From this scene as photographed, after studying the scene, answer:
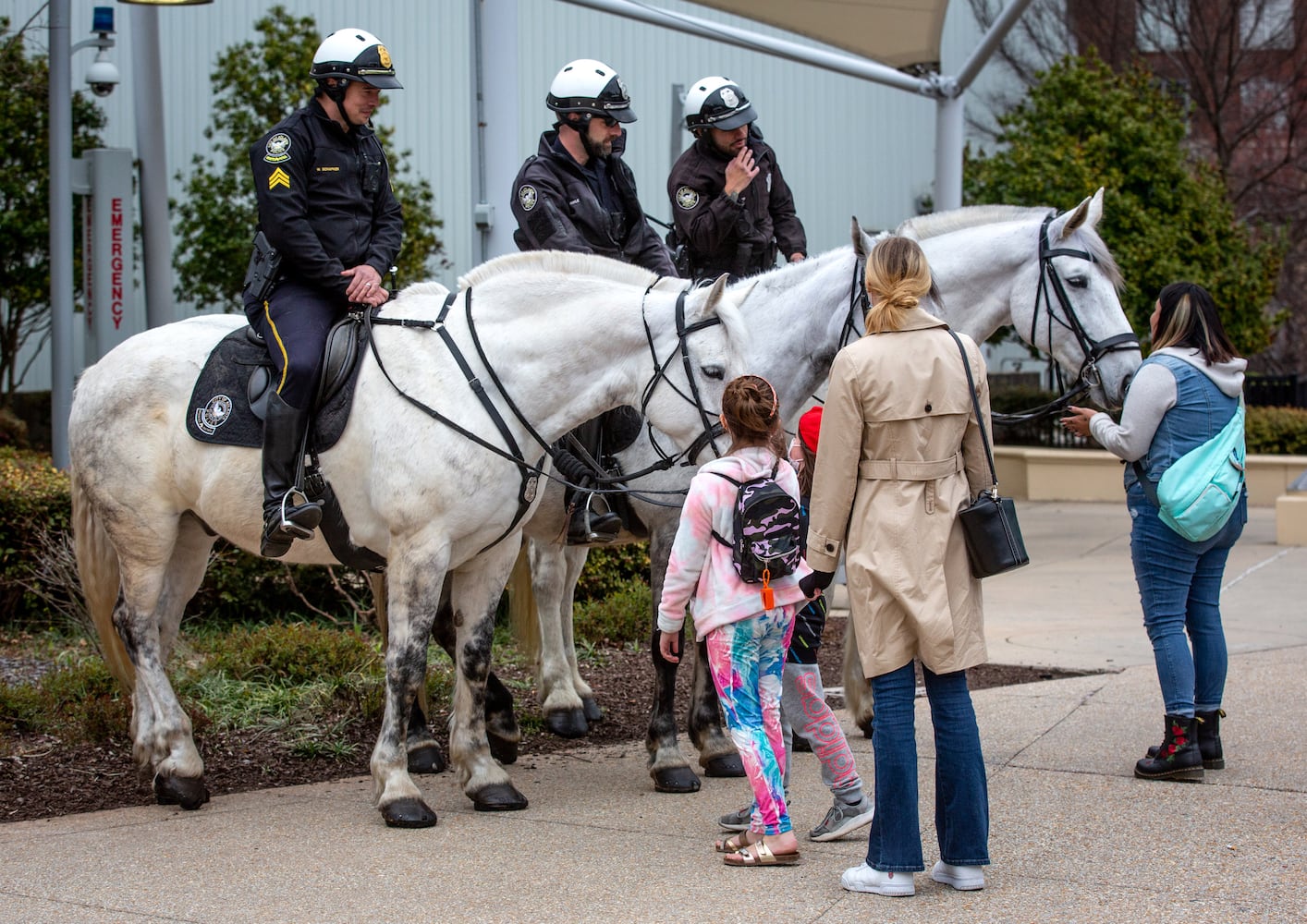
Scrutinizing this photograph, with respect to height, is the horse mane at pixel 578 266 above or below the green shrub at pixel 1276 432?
above

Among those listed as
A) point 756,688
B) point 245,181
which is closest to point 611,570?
point 756,688

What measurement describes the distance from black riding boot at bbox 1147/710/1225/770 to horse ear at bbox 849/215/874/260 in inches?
93.9

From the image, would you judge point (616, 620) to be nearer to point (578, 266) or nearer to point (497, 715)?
point (497, 715)

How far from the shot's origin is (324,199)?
5.96 meters

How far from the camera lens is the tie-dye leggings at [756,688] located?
16.1 ft

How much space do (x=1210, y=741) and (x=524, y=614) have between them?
3.22m

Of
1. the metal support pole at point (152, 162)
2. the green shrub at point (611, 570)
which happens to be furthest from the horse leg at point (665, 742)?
the metal support pole at point (152, 162)

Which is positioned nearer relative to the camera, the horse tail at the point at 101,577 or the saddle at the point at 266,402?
the saddle at the point at 266,402

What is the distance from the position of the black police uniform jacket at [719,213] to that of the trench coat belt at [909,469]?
8.48 ft

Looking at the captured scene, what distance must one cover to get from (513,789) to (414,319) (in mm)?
1887

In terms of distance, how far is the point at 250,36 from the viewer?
21.5 metres

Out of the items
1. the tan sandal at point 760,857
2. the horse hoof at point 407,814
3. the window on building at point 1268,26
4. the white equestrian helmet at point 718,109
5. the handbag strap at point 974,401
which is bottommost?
the horse hoof at point 407,814

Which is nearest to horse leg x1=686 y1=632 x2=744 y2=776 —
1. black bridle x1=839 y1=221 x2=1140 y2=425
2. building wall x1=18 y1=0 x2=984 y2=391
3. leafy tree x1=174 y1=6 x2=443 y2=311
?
black bridle x1=839 y1=221 x2=1140 y2=425

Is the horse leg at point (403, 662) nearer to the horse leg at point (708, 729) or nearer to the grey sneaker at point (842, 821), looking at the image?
the horse leg at point (708, 729)
